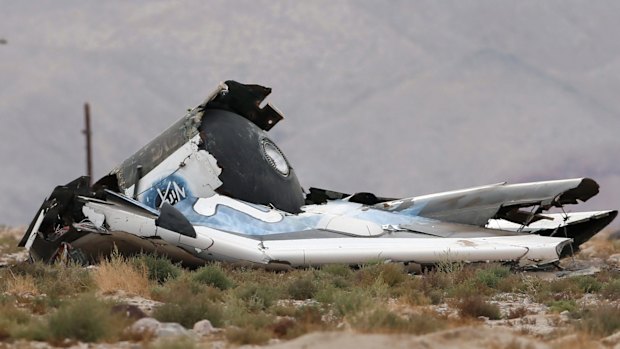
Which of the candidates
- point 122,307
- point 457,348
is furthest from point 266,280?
point 457,348

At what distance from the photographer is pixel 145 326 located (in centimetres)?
1315

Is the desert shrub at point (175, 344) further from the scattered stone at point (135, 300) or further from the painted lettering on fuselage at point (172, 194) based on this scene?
the painted lettering on fuselage at point (172, 194)

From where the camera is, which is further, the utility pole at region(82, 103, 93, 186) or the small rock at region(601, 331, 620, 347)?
the utility pole at region(82, 103, 93, 186)

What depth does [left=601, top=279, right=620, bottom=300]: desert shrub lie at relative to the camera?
62.8ft

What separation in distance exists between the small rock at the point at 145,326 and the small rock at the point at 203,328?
17.9 inches

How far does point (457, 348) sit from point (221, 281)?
328 inches

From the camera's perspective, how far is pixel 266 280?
19.8m

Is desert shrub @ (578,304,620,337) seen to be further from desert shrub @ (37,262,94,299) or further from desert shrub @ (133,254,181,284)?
desert shrub @ (133,254,181,284)

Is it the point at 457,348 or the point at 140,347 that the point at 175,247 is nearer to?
the point at 140,347

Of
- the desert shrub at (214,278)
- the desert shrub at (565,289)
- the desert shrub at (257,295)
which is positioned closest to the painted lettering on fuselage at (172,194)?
the desert shrub at (214,278)

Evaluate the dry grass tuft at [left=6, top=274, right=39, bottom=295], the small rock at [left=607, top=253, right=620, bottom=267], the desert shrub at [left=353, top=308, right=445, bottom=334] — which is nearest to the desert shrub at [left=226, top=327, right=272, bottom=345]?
the desert shrub at [left=353, top=308, right=445, bottom=334]

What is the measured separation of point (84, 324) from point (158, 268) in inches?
297

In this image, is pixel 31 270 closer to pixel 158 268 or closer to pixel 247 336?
pixel 158 268

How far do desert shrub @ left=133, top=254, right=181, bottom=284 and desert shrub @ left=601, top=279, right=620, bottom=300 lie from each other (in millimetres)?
7217
